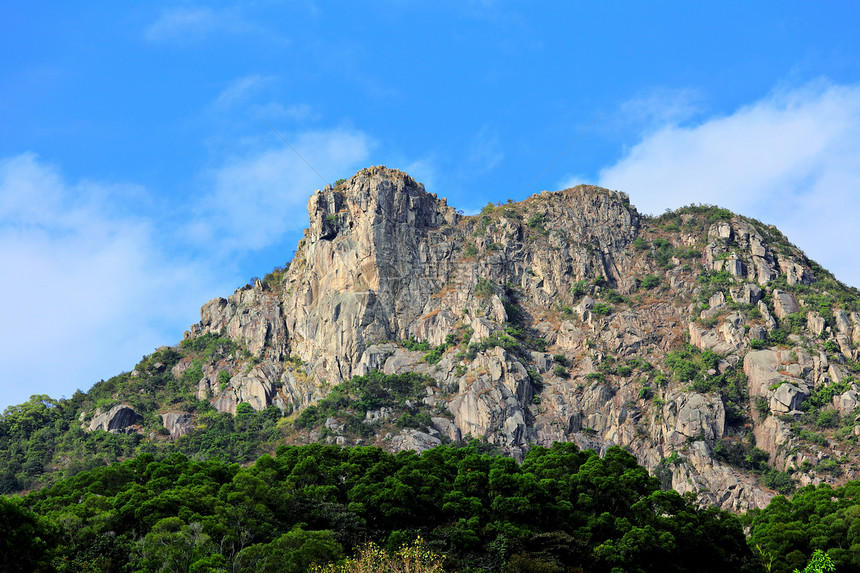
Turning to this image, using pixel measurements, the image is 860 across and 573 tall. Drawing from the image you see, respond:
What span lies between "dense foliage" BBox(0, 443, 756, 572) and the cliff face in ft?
125

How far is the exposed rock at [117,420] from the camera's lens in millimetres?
122625

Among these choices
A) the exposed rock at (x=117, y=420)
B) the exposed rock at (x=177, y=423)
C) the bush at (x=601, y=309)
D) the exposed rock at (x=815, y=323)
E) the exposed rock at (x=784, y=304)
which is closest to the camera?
the exposed rock at (x=815, y=323)

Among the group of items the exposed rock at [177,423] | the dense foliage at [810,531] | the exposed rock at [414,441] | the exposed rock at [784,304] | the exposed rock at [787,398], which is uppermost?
the exposed rock at [784,304]

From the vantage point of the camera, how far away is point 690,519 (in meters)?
63.4

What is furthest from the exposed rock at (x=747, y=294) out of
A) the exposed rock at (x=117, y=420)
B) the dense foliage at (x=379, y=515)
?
the exposed rock at (x=117, y=420)

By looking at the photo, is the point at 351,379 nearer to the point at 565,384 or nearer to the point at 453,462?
the point at 565,384

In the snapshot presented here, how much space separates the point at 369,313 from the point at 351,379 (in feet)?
31.5

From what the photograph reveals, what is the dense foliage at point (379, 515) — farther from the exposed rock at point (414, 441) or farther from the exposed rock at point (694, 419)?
the exposed rock at point (694, 419)

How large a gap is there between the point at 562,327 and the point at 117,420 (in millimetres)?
59418

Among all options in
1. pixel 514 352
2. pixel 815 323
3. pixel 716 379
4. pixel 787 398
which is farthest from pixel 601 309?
pixel 787 398

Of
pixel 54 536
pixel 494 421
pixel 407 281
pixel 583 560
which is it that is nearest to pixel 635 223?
pixel 407 281

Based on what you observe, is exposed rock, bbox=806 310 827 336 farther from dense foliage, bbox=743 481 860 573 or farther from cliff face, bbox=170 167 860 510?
dense foliage, bbox=743 481 860 573

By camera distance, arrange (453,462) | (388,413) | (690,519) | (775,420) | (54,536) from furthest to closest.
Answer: (388,413)
(775,420)
(453,462)
(690,519)
(54,536)

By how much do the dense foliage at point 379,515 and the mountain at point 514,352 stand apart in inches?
1491
